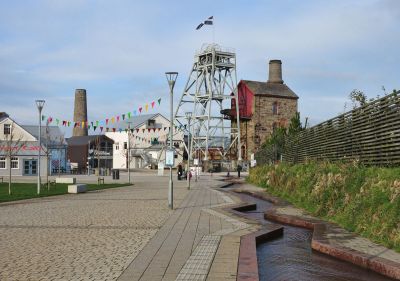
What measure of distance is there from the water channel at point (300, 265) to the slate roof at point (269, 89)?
61798 millimetres

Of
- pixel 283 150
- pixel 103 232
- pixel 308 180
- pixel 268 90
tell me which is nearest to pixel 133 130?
pixel 268 90

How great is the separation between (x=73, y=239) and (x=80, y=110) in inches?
3536

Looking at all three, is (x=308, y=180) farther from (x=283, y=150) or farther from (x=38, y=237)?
(x=283, y=150)

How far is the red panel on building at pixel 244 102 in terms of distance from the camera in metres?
72.5

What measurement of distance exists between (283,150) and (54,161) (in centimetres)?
4739

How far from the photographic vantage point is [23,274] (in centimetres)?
696

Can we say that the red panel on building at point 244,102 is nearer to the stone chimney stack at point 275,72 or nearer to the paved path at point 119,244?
the stone chimney stack at point 275,72

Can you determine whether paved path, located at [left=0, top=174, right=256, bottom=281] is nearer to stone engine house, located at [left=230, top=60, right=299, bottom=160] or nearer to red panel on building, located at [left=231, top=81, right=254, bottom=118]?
stone engine house, located at [left=230, top=60, right=299, bottom=160]

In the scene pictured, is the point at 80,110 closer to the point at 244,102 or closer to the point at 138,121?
the point at 138,121

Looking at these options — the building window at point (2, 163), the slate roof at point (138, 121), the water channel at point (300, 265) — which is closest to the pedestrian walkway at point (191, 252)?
the water channel at point (300, 265)

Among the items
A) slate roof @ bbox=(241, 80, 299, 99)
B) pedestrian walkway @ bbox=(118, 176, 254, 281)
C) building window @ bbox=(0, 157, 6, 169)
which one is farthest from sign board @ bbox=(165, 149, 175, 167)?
slate roof @ bbox=(241, 80, 299, 99)

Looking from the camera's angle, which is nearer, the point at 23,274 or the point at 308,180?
the point at 23,274

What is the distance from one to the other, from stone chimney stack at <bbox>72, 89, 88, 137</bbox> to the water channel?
8956 centimetres

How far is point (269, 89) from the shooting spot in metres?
73.3
